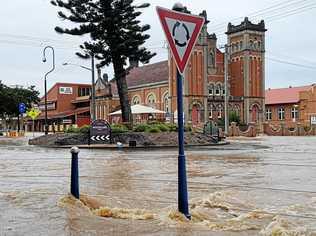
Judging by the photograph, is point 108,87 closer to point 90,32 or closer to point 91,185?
point 90,32

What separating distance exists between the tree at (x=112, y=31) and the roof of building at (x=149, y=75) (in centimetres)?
4853

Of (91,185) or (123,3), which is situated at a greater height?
(123,3)

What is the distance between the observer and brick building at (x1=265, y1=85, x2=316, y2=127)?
84500 mm

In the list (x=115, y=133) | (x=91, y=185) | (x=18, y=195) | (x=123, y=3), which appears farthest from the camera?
(x=123, y=3)

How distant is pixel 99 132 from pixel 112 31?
9.53m

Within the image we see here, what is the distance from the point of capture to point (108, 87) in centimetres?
9862

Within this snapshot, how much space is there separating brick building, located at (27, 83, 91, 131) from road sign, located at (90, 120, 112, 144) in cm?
7158

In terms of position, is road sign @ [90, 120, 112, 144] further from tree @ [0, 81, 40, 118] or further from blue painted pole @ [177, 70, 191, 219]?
tree @ [0, 81, 40, 118]

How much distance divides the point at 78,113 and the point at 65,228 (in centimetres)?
9766

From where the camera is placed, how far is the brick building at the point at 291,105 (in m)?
84.5

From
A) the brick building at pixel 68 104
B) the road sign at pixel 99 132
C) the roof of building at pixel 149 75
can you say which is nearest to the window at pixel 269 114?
the roof of building at pixel 149 75

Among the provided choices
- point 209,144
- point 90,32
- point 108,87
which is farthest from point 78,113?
point 209,144

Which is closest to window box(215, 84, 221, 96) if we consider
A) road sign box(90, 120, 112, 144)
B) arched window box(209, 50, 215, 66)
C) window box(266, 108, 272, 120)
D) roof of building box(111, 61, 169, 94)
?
arched window box(209, 50, 215, 66)

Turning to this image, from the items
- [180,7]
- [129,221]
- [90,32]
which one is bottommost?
[129,221]
